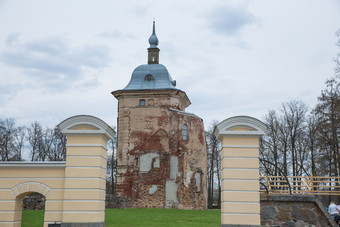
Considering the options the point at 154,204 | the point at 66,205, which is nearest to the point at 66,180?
the point at 66,205

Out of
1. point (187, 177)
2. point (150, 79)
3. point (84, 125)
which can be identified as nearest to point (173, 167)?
point (187, 177)

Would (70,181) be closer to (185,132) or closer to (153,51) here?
(185,132)

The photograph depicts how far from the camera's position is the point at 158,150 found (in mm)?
33906

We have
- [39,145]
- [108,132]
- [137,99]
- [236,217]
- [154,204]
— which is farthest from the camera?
[39,145]

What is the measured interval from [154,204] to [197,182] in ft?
13.3

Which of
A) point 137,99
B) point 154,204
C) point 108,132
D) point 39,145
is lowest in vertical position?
point 154,204

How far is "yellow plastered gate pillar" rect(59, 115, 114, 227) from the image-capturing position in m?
11.0

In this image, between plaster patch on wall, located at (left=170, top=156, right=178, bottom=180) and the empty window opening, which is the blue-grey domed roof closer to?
the empty window opening

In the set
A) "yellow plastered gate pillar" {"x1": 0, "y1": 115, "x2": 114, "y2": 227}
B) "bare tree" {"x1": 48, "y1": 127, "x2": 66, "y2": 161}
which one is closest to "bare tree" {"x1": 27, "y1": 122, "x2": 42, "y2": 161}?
"bare tree" {"x1": 48, "y1": 127, "x2": 66, "y2": 161}

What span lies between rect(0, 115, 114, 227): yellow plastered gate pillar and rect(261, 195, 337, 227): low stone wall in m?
5.55

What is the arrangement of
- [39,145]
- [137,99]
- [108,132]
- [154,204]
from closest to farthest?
1. [108,132]
2. [154,204]
3. [137,99]
4. [39,145]

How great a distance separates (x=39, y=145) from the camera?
45969 mm

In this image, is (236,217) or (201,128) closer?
(236,217)

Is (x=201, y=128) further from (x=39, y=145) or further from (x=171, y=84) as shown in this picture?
(x=39, y=145)
